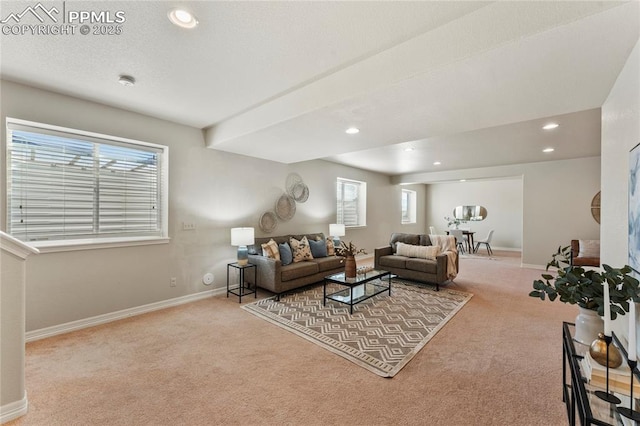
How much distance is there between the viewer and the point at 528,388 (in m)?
1.98

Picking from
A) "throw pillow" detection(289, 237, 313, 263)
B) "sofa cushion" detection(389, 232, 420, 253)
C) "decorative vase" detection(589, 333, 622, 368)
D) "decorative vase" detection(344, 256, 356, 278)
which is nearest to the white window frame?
"sofa cushion" detection(389, 232, 420, 253)

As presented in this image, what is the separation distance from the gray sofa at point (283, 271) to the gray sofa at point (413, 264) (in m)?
1.03

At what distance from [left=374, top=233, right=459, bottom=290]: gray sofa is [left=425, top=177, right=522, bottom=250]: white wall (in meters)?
5.76

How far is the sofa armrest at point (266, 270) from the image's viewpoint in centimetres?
387

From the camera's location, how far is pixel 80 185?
3.06m

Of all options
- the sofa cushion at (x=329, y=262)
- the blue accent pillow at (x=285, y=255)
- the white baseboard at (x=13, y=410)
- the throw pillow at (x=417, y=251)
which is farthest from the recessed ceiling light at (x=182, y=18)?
the throw pillow at (x=417, y=251)

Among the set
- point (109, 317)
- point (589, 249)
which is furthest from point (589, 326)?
point (589, 249)

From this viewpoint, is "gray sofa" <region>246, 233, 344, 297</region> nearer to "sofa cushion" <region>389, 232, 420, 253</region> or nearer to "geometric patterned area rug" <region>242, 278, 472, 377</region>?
"geometric patterned area rug" <region>242, 278, 472, 377</region>

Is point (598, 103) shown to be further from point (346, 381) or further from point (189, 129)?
point (189, 129)

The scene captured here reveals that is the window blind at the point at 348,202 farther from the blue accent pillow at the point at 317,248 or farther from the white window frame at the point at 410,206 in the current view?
the white window frame at the point at 410,206

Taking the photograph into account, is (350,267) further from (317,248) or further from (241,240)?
(241,240)

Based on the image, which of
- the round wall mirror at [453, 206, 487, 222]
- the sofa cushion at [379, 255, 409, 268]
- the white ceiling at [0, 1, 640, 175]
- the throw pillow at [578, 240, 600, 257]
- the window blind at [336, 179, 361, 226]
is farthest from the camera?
the round wall mirror at [453, 206, 487, 222]

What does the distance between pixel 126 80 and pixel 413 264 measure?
15.2ft

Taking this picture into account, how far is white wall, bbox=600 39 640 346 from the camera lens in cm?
155
